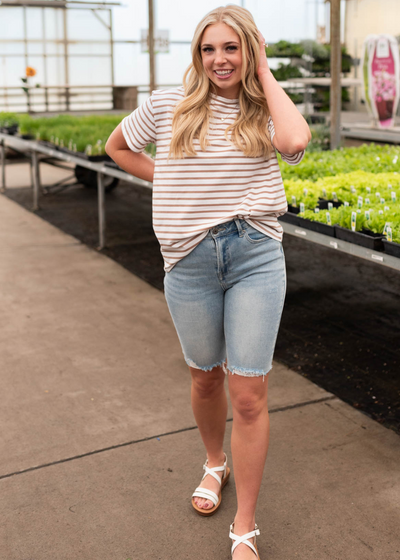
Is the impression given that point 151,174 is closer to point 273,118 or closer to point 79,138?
point 273,118

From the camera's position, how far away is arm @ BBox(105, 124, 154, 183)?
79.7 inches

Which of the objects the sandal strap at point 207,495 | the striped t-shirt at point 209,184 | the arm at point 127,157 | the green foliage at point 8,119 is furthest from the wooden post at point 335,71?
the green foliage at point 8,119

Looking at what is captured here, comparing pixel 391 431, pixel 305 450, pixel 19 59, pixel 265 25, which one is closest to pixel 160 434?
pixel 305 450

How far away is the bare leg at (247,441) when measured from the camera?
1883mm

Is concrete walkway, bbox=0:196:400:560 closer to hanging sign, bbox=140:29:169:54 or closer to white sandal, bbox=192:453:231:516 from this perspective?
white sandal, bbox=192:453:231:516

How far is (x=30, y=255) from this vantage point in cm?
570

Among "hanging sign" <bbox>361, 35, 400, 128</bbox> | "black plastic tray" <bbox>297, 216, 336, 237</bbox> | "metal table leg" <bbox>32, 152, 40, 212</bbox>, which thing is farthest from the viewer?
"hanging sign" <bbox>361, 35, 400, 128</bbox>

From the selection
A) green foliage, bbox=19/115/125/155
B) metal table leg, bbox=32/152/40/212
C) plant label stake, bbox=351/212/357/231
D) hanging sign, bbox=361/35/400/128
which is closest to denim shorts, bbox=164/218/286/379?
plant label stake, bbox=351/212/357/231

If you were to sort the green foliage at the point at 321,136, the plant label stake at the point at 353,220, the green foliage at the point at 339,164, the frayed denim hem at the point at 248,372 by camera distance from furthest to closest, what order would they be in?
the green foliage at the point at 321,136 < the green foliage at the point at 339,164 < the plant label stake at the point at 353,220 < the frayed denim hem at the point at 248,372

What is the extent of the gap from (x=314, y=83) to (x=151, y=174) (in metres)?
5.75

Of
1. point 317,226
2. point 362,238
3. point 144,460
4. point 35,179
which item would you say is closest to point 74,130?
point 35,179

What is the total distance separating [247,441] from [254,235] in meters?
0.61

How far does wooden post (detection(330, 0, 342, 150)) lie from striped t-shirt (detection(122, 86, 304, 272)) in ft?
13.0

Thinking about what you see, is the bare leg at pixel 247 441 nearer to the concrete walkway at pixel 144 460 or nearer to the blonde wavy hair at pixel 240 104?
the concrete walkway at pixel 144 460
